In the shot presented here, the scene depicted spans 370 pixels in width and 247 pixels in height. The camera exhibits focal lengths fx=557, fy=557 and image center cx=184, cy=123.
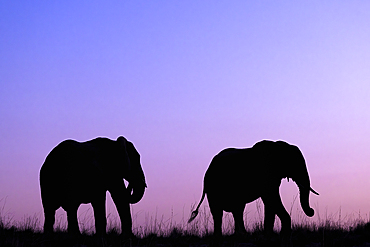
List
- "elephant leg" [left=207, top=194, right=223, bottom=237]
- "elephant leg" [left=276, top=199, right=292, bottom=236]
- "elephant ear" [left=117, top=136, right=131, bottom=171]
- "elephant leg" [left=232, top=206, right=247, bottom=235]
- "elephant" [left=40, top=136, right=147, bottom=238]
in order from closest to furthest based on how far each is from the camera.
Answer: "elephant" [left=40, top=136, right=147, bottom=238] < "elephant leg" [left=276, top=199, right=292, bottom=236] < "elephant ear" [left=117, top=136, right=131, bottom=171] < "elephant leg" [left=207, top=194, right=223, bottom=237] < "elephant leg" [left=232, top=206, right=247, bottom=235]

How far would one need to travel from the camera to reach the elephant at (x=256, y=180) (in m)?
16.0

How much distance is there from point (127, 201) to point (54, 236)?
8.27 ft

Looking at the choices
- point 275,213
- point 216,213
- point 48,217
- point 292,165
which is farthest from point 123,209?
point 292,165

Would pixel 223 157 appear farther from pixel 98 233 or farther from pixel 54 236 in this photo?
pixel 54 236

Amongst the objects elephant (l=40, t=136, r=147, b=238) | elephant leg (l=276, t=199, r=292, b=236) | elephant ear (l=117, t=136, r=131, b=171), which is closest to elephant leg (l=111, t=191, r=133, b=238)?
elephant (l=40, t=136, r=147, b=238)

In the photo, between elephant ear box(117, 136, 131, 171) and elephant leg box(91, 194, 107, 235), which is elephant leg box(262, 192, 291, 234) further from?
elephant leg box(91, 194, 107, 235)

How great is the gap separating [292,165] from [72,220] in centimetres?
665

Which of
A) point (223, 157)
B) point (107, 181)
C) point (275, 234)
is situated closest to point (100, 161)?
point (107, 181)

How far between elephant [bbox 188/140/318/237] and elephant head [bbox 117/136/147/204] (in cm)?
188

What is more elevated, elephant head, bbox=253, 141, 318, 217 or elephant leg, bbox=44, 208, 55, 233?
elephant head, bbox=253, 141, 318, 217

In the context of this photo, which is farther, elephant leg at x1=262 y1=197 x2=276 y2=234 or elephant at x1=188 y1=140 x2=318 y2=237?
elephant at x1=188 y1=140 x2=318 y2=237

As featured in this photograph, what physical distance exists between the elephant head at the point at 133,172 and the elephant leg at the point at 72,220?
1.94m

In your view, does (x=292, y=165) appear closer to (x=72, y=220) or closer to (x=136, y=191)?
(x=136, y=191)

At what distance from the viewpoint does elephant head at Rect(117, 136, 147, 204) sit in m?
16.8
